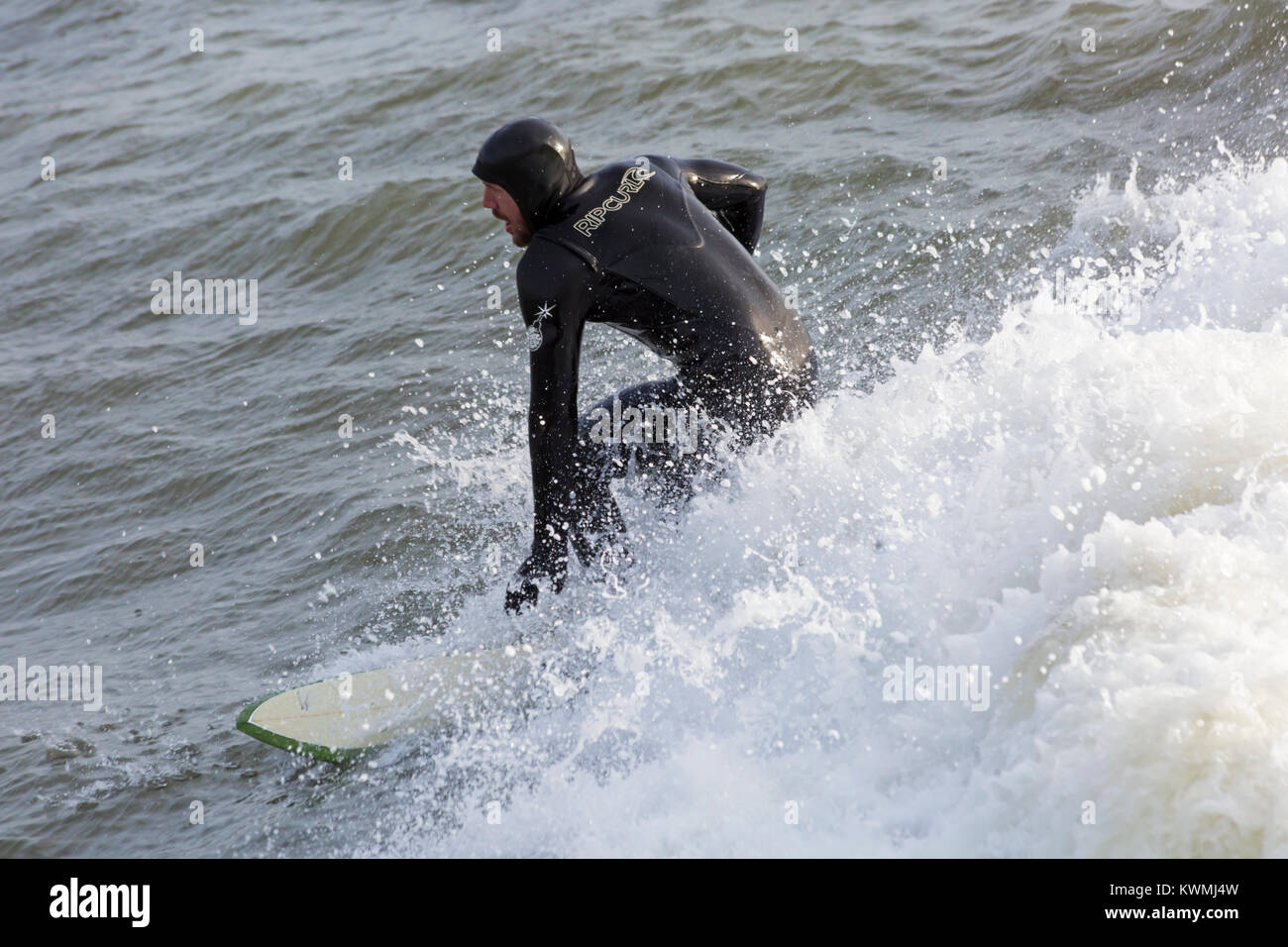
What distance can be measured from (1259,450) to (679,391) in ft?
6.77

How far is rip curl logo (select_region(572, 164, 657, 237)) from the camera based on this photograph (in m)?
4.73

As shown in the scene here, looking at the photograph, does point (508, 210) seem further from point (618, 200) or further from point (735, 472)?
point (735, 472)

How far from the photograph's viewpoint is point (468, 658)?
5.34 m

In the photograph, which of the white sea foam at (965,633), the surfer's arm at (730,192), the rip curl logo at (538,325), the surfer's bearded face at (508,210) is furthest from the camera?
the surfer's arm at (730,192)

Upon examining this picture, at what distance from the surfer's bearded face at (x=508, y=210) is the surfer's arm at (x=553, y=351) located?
17cm

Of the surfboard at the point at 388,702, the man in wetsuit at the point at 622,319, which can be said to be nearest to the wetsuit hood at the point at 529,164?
the man in wetsuit at the point at 622,319

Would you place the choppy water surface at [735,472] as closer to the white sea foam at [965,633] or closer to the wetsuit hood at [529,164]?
the white sea foam at [965,633]

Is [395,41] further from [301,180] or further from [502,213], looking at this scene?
[502,213]

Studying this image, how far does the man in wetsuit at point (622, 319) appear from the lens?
182 inches

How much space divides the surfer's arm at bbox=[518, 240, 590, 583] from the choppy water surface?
0.65m

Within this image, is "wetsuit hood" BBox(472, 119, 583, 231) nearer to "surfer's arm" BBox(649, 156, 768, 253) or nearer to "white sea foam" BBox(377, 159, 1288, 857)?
"surfer's arm" BBox(649, 156, 768, 253)

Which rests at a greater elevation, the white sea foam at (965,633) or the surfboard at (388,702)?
the white sea foam at (965,633)

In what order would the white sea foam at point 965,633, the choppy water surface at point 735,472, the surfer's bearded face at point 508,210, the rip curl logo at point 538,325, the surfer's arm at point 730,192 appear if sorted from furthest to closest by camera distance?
the surfer's arm at point 730,192
the surfer's bearded face at point 508,210
the rip curl logo at point 538,325
the choppy water surface at point 735,472
the white sea foam at point 965,633

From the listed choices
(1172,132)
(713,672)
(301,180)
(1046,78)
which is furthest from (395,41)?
(713,672)
